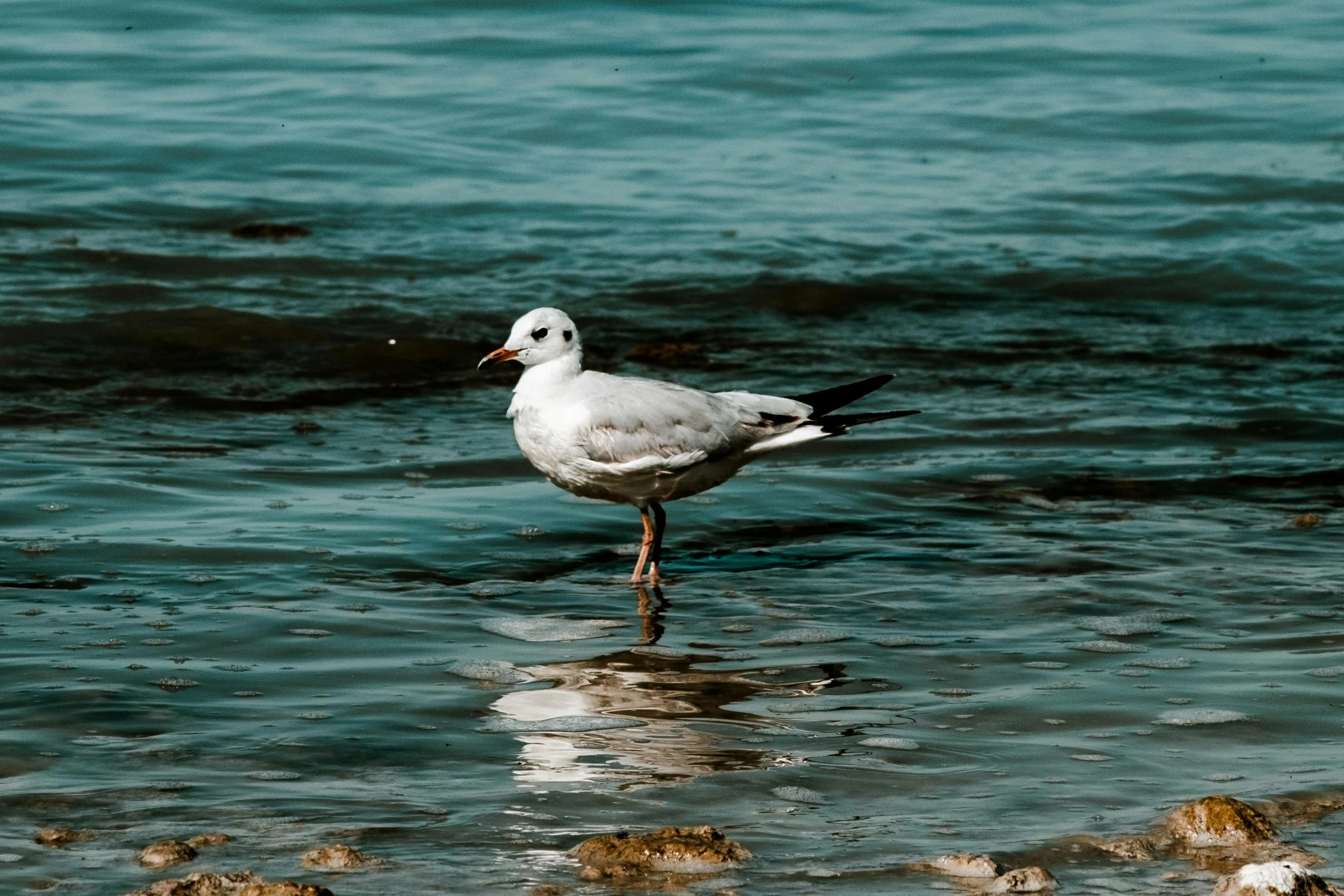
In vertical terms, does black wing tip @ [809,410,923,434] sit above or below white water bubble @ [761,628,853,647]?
above

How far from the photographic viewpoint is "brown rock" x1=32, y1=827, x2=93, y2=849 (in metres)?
4.02

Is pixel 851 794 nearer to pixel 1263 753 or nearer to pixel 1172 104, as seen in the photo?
pixel 1263 753

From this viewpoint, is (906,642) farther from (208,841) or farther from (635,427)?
(208,841)

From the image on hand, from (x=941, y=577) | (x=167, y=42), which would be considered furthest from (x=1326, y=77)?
(x=941, y=577)

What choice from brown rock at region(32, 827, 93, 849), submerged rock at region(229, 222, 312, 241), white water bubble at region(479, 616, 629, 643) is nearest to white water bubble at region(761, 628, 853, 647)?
white water bubble at region(479, 616, 629, 643)

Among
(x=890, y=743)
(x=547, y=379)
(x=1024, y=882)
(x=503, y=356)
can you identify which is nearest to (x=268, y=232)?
(x=503, y=356)

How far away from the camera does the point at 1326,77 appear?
64.6 ft

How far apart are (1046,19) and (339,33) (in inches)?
345

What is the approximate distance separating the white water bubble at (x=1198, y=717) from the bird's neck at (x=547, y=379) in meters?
2.85

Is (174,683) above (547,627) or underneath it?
above

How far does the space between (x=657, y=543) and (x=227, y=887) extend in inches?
140

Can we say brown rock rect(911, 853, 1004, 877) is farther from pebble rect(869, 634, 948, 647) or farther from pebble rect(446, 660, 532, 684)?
pebble rect(869, 634, 948, 647)

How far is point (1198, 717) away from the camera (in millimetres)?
5133

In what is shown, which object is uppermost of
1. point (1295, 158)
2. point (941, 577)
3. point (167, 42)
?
point (167, 42)
